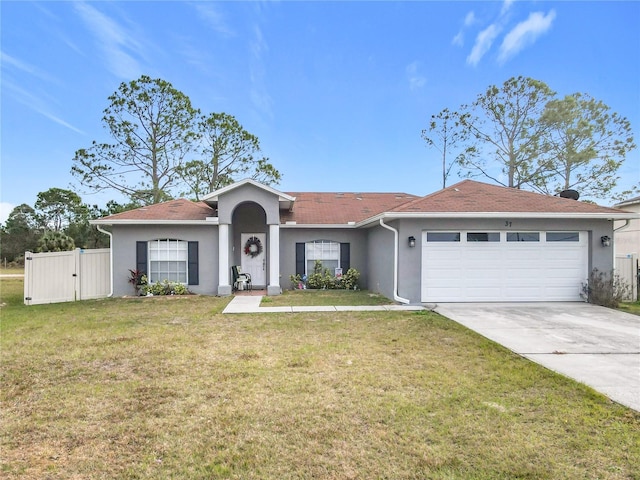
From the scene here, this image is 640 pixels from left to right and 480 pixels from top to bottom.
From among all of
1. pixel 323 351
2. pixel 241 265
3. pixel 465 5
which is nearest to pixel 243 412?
pixel 323 351

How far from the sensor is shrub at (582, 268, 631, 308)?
10203 millimetres

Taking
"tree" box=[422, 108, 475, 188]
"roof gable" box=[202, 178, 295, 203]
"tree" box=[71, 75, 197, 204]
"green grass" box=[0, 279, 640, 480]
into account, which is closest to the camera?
"green grass" box=[0, 279, 640, 480]

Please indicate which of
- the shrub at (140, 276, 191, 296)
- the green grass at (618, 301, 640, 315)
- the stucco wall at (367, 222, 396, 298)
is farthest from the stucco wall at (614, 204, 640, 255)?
the shrub at (140, 276, 191, 296)

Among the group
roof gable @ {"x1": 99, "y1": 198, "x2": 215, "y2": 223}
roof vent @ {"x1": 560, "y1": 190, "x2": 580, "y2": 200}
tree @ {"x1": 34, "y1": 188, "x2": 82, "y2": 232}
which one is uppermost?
tree @ {"x1": 34, "y1": 188, "x2": 82, "y2": 232}

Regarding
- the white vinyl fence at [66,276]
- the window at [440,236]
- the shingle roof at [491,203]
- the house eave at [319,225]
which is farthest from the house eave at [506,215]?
the white vinyl fence at [66,276]

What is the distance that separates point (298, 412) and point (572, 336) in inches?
230

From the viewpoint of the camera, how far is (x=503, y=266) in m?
Answer: 10.8

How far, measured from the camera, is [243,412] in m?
3.72

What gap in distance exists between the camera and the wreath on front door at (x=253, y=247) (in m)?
15.0

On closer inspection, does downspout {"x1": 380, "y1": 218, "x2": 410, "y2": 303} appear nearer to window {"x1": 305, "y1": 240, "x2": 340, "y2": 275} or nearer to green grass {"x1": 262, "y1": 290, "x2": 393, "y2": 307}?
green grass {"x1": 262, "y1": 290, "x2": 393, "y2": 307}

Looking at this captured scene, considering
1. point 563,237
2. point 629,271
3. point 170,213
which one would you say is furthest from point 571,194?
point 170,213

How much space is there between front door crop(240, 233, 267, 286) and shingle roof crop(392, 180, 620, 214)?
20.7 ft

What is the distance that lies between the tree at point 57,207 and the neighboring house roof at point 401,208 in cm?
2889

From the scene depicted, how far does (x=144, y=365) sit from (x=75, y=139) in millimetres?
21513
